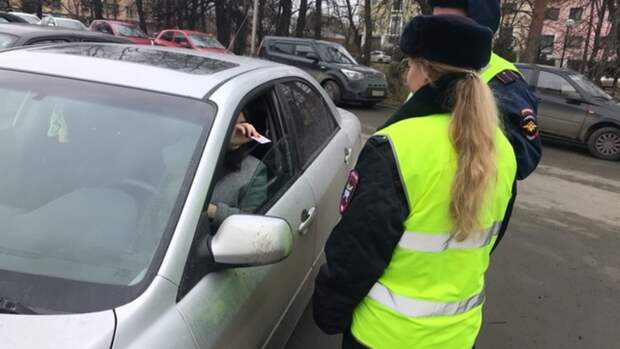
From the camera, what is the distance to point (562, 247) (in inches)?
198

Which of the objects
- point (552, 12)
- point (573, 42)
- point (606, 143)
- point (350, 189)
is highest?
point (552, 12)

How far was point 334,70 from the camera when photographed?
45.3ft

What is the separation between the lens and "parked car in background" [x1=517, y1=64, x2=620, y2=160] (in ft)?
32.7

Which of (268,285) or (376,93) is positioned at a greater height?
(268,285)

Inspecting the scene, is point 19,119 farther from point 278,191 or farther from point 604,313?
point 604,313

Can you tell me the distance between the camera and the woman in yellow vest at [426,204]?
1.44 meters

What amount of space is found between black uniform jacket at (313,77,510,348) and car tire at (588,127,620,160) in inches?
392

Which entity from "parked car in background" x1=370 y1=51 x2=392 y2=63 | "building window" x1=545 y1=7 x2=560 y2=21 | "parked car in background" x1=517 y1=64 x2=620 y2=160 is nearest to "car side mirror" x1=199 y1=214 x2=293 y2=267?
"parked car in background" x1=517 y1=64 x2=620 y2=160

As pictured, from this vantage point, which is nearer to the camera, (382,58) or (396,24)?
(396,24)

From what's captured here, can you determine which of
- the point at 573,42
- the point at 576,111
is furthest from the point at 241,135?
the point at 573,42

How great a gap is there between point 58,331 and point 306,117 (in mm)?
2030

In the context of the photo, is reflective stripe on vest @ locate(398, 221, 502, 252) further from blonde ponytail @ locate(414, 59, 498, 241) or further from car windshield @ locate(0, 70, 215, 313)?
car windshield @ locate(0, 70, 215, 313)

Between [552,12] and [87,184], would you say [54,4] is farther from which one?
[87,184]

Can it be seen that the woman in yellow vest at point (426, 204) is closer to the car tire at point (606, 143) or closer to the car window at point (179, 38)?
the car tire at point (606, 143)
